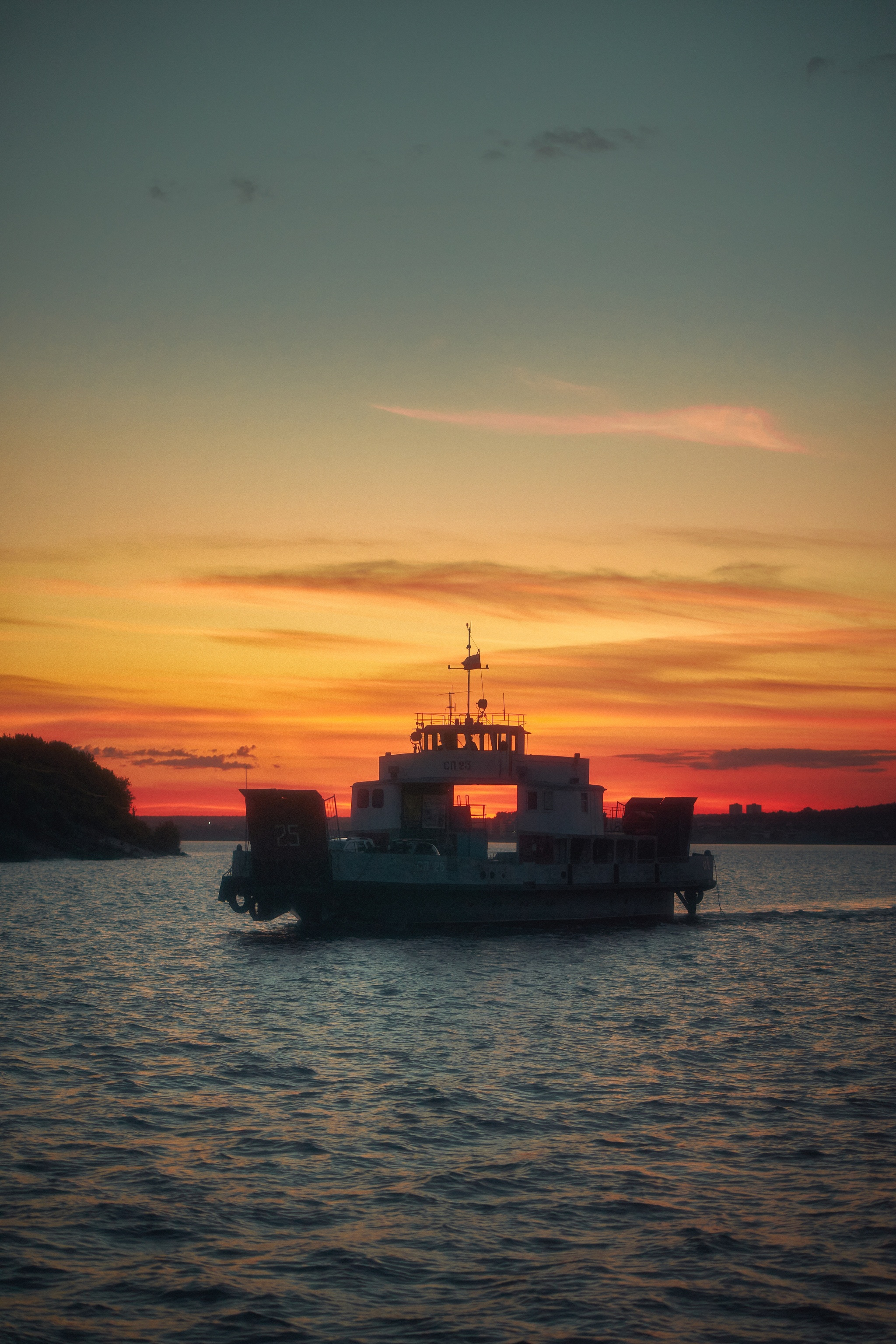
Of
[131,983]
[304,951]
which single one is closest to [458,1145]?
[131,983]

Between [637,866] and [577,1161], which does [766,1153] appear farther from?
[637,866]

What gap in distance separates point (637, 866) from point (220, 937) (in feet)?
63.2

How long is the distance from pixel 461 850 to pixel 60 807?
403 ft

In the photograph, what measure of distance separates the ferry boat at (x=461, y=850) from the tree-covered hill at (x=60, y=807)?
108 metres

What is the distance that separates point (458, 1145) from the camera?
16.2 metres

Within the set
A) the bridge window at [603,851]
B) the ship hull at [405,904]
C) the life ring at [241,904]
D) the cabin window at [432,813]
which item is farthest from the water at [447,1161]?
the bridge window at [603,851]

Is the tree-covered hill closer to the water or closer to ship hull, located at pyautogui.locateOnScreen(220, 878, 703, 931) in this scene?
ship hull, located at pyautogui.locateOnScreen(220, 878, 703, 931)

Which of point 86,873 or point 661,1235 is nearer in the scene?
point 661,1235

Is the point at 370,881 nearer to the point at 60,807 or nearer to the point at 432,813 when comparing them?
the point at 432,813

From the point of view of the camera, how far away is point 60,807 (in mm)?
157250

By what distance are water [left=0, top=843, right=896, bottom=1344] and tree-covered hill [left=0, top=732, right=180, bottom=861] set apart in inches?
4889

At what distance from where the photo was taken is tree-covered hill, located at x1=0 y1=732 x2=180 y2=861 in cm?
14988

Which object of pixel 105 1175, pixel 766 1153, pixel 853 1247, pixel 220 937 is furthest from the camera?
pixel 220 937

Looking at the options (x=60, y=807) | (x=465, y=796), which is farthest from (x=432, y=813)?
(x=60, y=807)
